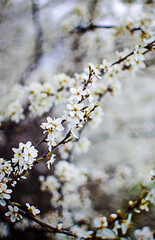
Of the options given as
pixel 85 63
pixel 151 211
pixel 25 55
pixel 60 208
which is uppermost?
pixel 25 55

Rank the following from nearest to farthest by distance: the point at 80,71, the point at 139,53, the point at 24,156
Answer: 1. the point at 24,156
2. the point at 139,53
3. the point at 80,71

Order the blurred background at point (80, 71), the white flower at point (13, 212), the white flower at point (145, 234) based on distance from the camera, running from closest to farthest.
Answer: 1. the white flower at point (145, 234)
2. the white flower at point (13, 212)
3. the blurred background at point (80, 71)

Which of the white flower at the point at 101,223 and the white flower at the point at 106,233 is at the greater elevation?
the white flower at the point at 101,223

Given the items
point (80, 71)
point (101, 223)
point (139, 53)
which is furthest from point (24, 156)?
point (80, 71)

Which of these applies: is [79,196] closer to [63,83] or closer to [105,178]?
[105,178]

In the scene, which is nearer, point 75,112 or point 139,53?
point 75,112

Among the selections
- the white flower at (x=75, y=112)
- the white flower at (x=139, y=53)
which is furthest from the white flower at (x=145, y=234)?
the white flower at (x=139, y=53)

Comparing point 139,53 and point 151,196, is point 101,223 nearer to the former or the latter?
point 151,196

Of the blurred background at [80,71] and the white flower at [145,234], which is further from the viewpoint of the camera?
the blurred background at [80,71]

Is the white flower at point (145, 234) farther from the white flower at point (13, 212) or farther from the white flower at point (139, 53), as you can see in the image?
the white flower at point (139, 53)

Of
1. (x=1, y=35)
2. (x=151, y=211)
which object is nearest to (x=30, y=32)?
(x=1, y=35)

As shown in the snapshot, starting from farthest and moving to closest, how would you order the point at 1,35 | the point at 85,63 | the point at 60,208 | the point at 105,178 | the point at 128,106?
1. the point at 128,106
2. the point at 85,63
3. the point at 1,35
4. the point at 105,178
5. the point at 60,208
